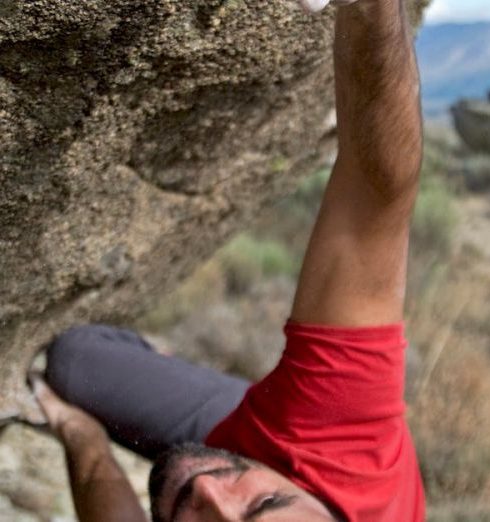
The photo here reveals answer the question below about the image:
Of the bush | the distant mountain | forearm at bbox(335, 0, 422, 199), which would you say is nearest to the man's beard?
forearm at bbox(335, 0, 422, 199)

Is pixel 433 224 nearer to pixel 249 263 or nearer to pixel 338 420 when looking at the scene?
pixel 249 263

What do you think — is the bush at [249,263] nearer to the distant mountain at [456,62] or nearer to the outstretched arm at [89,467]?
the outstretched arm at [89,467]

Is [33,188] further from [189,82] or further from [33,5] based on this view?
[33,5]

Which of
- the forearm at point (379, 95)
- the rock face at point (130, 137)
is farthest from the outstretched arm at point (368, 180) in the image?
the rock face at point (130, 137)

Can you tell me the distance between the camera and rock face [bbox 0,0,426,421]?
5.01 feet

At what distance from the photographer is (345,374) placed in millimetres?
1873

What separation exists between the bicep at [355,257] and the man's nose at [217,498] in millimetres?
336

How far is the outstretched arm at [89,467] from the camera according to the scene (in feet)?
7.26

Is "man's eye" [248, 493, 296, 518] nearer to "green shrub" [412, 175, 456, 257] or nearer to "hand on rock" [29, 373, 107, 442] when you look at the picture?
"hand on rock" [29, 373, 107, 442]

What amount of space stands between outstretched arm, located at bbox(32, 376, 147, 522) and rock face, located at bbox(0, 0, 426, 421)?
15 cm

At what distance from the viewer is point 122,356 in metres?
2.51

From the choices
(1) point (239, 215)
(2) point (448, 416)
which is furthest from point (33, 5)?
(2) point (448, 416)

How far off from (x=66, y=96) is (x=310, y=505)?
0.84m

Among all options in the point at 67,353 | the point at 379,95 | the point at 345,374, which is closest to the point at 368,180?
the point at 379,95
